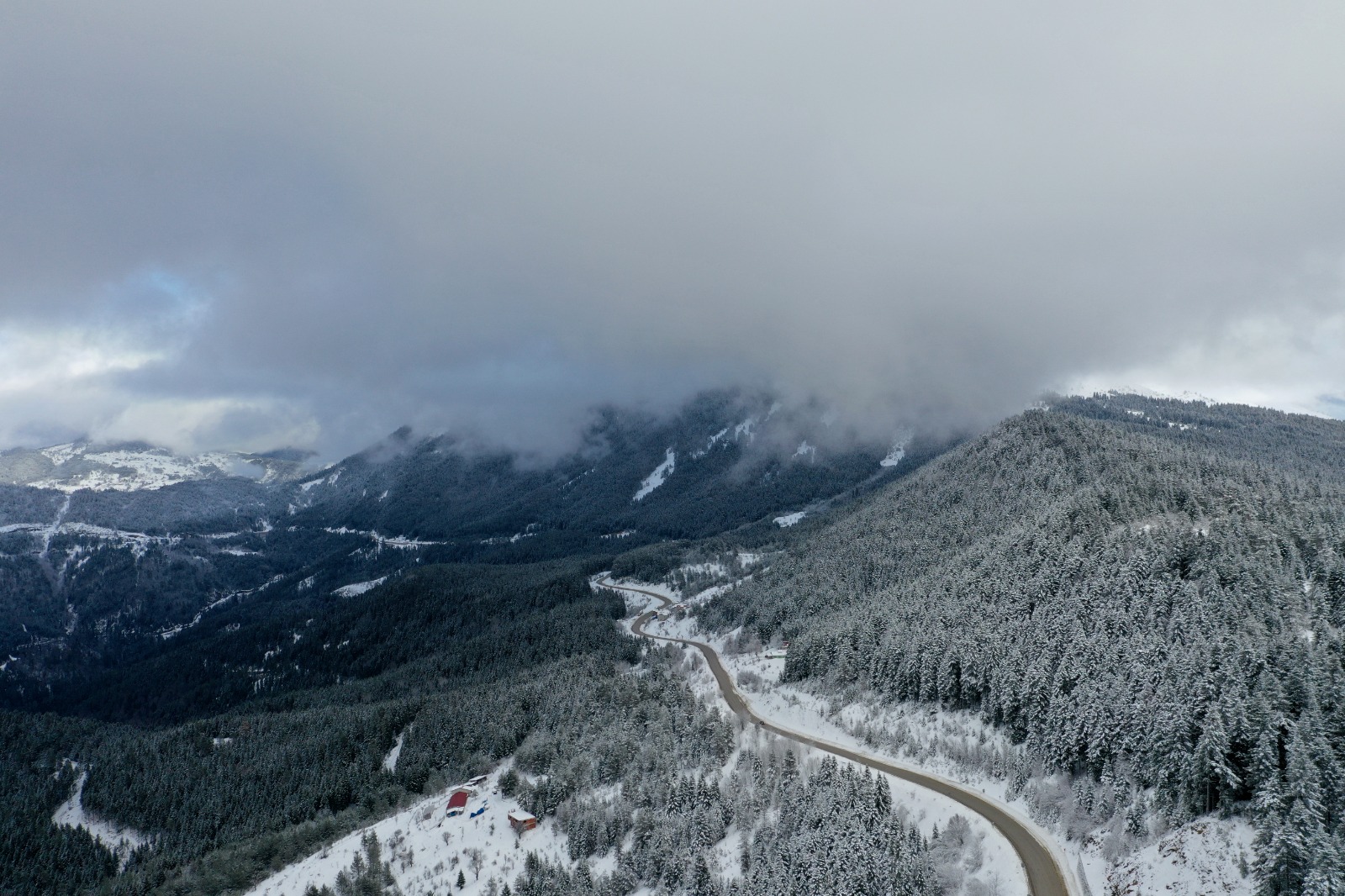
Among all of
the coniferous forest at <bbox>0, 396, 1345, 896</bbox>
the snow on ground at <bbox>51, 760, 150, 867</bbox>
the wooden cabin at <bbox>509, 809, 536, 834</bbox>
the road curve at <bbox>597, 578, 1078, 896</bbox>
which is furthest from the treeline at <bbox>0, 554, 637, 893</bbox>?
the road curve at <bbox>597, 578, 1078, 896</bbox>

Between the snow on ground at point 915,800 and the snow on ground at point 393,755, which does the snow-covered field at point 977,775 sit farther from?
the snow on ground at point 393,755

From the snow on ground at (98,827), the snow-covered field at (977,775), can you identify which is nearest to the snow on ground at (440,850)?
the snow-covered field at (977,775)

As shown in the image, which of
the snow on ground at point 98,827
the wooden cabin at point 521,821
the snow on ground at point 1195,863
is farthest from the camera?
the snow on ground at point 98,827

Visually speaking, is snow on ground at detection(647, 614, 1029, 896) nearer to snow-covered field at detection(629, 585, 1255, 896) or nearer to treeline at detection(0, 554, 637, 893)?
snow-covered field at detection(629, 585, 1255, 896)

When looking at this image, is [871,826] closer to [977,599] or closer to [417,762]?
[977,599]

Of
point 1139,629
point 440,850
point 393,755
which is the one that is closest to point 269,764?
point 393,755

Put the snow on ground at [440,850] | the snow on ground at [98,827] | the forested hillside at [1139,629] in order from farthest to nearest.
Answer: the snow on ground at [98,827], the snow on ground at [440,850], the forested hillside at [1139,629]

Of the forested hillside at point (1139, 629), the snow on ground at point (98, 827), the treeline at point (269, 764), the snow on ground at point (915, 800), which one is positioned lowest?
the snow on ground at point (98, 827)
